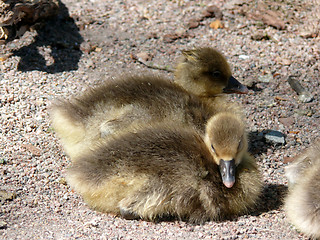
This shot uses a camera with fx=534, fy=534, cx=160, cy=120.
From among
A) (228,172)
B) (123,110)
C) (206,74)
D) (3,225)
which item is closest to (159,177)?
(228,172)

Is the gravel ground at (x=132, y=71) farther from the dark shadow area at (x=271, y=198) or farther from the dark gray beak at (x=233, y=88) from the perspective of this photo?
the dark gray beak at (x=233, y=88)

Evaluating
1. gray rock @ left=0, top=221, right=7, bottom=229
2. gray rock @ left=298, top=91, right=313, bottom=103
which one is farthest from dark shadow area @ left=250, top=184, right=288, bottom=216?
gray rock @ left=0, top=221, right=7, bottom=229

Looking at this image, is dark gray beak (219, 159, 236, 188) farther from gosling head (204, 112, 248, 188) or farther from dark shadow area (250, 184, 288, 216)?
dark shadow area (250, 184, 288, 216)

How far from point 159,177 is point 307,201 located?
87 centimetres

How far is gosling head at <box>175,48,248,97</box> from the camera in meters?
4.09

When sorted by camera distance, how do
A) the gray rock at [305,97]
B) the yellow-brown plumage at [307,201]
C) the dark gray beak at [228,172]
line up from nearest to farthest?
the yellow-brown plumage at [307,201] → the dark gray beak at [228,172] → the gray rock at [305,97]

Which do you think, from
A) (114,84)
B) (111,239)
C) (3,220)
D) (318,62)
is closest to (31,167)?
(3,220)

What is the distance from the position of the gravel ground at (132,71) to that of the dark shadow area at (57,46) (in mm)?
10

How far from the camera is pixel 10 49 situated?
504 centimetres

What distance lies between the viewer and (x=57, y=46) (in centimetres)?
528

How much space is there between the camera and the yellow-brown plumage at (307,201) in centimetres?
299

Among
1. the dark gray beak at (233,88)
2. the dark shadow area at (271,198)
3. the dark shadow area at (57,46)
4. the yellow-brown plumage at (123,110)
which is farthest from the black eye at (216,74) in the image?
the dark shadow area at (57,46)

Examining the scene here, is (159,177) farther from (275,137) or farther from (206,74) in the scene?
(275,137)

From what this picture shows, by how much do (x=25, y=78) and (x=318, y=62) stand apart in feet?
8.95
